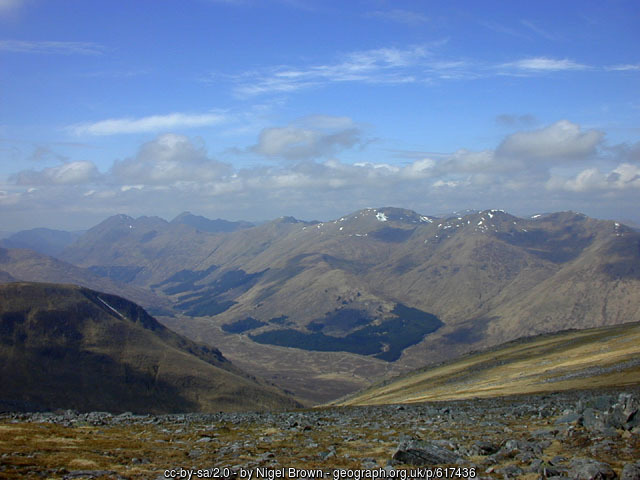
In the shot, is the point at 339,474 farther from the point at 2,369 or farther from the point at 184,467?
the point at 2,369

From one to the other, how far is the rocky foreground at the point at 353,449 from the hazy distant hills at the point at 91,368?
107650mm

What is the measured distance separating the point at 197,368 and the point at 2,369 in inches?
2488

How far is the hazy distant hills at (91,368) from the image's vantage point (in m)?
140

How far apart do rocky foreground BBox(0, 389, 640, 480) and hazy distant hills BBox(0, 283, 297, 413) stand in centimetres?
10765

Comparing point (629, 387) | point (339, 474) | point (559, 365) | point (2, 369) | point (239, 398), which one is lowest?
point (239, 398)

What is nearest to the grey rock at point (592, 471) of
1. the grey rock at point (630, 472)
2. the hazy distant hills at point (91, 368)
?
the grey rock at point (630, 472)

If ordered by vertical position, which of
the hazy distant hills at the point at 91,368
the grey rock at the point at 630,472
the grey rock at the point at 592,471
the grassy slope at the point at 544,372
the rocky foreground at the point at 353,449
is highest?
the grey rock at the point at 630,472

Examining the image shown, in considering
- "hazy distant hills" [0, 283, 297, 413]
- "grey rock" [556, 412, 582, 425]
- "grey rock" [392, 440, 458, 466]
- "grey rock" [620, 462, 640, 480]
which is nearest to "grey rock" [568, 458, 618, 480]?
"grey rock" [620, 462, 640, 480]

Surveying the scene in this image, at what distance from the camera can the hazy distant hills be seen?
459ft

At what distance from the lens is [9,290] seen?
18925cm

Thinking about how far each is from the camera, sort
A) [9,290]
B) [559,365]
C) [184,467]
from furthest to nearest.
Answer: [9,290] < [559,365] < [184,467]

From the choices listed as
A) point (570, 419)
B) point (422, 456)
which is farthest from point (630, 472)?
point (570, 419)

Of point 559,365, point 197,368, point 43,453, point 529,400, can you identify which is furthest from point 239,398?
point 43,453

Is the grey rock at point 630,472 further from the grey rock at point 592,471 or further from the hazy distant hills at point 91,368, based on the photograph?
the hazy distant hills at point 91,368
